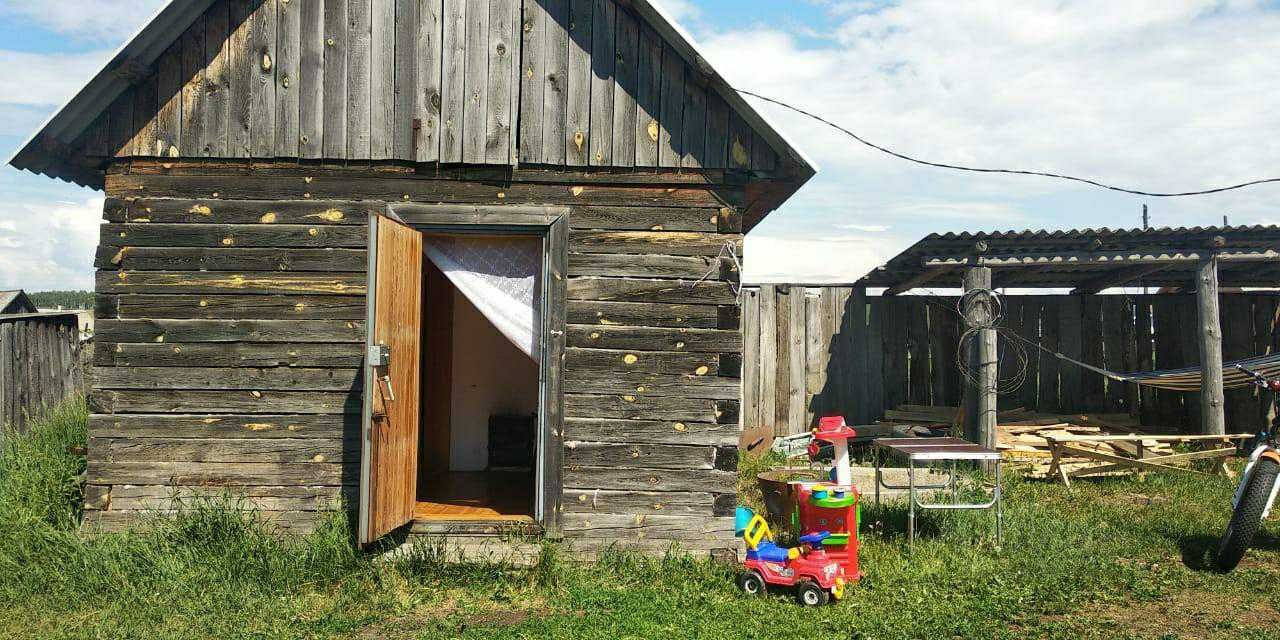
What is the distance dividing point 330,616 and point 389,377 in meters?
1.50

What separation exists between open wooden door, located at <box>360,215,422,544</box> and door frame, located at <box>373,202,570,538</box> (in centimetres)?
23

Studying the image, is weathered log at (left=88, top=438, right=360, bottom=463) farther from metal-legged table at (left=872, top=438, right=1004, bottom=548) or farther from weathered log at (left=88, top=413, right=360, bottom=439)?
metal-legged table at (left=872, top=438, right=1004, bottom=548)

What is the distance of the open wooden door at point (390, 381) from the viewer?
5.73 m

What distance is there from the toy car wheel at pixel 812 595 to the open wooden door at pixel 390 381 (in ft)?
8.90

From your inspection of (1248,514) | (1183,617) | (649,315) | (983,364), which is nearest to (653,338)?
(649,315)

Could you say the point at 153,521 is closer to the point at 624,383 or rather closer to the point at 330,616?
the point at 330,616

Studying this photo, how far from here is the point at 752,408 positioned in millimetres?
11719

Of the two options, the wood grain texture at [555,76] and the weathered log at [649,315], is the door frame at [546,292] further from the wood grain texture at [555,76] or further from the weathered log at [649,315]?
the wood grain texture at [555,76]

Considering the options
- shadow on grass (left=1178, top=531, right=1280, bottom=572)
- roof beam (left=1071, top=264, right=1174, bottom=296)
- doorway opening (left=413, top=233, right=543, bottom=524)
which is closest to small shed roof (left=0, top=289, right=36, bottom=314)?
doorway opening (left=413, top=233, right=543, bottom=524)

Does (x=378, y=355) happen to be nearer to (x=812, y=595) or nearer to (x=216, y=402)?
(x=216, y=402)

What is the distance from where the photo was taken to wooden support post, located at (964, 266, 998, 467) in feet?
32.3

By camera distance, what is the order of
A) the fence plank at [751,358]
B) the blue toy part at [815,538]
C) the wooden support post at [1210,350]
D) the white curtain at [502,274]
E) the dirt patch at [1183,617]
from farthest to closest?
the fence plank at [751,358]
the wooden support post at [1210,350]
the white curtain at [502,274]
the blue toy part at [815,538]
the dirt patch at [1183,617]

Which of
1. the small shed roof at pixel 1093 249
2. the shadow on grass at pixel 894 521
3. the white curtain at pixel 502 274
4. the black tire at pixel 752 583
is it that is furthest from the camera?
the small shed roof at pixel 1093 249

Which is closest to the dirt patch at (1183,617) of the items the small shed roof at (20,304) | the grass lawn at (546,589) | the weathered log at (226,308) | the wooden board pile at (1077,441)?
the grass lawn at (546,589)
